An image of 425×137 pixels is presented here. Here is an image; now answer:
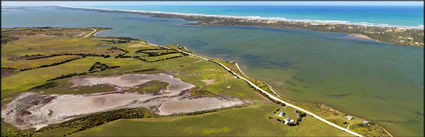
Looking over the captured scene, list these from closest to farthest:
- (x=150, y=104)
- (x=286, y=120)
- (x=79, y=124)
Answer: (x=79, y=124) < (x=286, y=120) < (x=150, y=104)

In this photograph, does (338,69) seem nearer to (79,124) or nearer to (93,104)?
(93,104)

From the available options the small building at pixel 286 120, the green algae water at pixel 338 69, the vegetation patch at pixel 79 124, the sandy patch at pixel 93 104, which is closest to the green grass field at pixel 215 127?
the small building at pixel 286 120

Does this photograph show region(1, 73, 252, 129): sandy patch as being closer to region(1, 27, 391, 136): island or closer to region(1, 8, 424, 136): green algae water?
region(1, 27, 391, 136): island

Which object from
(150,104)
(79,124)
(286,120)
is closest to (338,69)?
(286,120)

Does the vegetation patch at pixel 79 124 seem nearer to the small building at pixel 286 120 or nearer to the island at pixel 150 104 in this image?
the island at pixel 150 104

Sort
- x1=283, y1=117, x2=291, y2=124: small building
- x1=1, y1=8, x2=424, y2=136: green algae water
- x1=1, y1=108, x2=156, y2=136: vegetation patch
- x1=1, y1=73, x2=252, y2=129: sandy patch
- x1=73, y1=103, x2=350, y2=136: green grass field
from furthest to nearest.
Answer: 1. x1=1, y1=8, x2=424, y2=136: green algae water
2. x1=1, y1=73, x2=252, y2=129: sandy patch
3. x1=283, y1=117, x2=291, y2=124: small building
4. x1=73, y1=103, x2=350, y2=136: green grass field
5. x1=1, y1=108, x2=156, y2=136: vegetation patch

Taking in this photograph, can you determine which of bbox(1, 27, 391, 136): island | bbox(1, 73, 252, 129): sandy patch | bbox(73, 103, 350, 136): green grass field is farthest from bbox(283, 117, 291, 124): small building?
bbox(1, 73, 252, 129): sandy patch

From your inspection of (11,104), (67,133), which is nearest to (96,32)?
(11,104)
